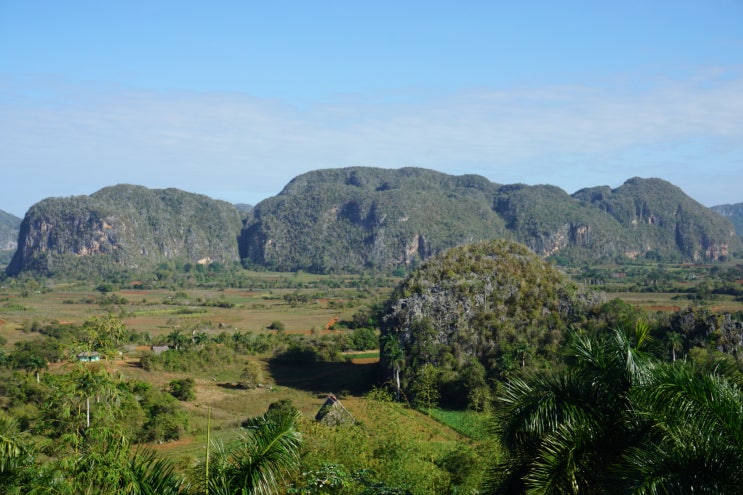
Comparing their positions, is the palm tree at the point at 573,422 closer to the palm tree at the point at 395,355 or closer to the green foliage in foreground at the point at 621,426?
the green foliage in foreground at the point at 621,426

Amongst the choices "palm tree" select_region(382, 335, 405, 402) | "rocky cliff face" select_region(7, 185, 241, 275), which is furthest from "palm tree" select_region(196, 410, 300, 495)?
"rocky cliff face" select_region(7, 185, 241, 275)

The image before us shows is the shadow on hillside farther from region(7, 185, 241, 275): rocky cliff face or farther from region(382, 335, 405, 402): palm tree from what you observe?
region(7, 185, 241, 275): rocky cliff face

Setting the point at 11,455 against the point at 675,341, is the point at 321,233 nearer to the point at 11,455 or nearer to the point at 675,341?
Result: the point at 675,341

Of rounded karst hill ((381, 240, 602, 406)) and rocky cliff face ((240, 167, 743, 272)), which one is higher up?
rocky cliff face ((240, 167, 743, 272))

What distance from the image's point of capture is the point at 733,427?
5855 millimetres

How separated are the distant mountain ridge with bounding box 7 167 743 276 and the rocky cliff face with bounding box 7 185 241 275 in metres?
0.28

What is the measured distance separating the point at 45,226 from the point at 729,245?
582ft

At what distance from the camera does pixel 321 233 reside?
7215 inches

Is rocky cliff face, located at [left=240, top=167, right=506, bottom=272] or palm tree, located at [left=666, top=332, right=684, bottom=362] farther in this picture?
rocky cliff face, located at [left=240, top=167, right=506, bottom=272]

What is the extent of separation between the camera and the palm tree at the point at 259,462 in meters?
6.89

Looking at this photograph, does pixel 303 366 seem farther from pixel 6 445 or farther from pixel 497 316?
pixel 6 445

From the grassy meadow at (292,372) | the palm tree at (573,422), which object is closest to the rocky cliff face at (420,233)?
the grassy meadow at (292,372)

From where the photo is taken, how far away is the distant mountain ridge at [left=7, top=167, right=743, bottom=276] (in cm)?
15288

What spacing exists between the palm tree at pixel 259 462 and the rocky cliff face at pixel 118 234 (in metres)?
147
